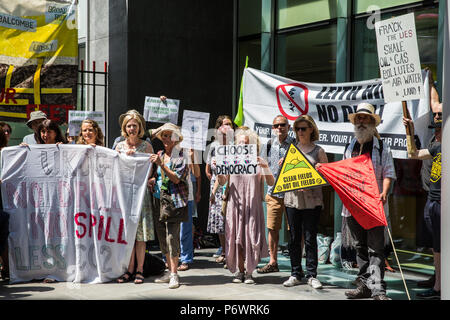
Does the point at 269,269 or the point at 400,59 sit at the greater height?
the point at 400,59

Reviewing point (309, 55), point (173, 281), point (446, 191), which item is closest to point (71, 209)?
point (173, 281)

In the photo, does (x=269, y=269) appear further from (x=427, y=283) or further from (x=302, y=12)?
(x=302, y=12)

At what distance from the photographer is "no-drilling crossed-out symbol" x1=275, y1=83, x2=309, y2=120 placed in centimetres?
794

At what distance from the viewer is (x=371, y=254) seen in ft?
20.2

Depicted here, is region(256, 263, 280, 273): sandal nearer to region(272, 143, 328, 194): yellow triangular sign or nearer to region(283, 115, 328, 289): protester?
region(283, 115, 328, 289): protester

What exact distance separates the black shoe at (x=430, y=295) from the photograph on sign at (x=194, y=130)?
3706 millimetres

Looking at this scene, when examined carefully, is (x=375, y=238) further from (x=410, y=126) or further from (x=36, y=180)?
(x=36, y=180)

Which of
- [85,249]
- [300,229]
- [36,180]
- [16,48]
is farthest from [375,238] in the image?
[16,48]

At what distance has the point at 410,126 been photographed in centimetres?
597

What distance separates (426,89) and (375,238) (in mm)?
1898

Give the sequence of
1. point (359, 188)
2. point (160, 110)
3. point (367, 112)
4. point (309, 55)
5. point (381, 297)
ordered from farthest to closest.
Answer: point (309, 55) → point (160, 110) → point (367, 112) → point (359, 188) → point (381, 297)

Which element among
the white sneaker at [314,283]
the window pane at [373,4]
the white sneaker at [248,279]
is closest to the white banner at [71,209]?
the white sneaker at [248,279]

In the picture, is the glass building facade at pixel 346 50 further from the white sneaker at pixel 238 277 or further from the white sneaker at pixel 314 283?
the white sneaker at pixel 238 277

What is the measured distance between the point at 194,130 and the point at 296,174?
8.10 ft
